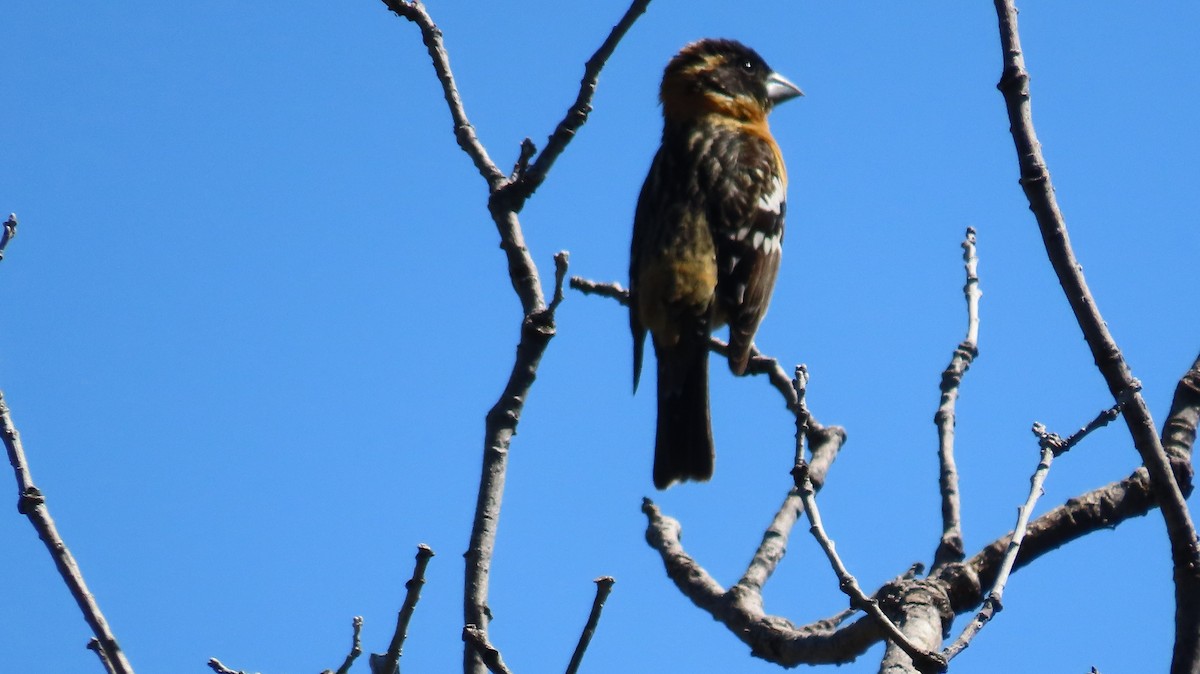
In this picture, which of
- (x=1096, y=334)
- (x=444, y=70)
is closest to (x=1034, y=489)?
(x=1096, y=334)

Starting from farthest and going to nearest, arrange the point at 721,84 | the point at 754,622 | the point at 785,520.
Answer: the point at 721,84 < the point at 785,520 < the point at 754,622

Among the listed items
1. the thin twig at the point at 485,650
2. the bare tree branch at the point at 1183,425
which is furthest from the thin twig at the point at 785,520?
the thin twig at the point at 485,650

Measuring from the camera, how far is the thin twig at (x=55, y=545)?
231cm

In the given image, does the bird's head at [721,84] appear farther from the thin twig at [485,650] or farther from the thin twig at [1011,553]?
the thin twig at [485,650]

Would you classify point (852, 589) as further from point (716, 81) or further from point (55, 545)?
point (716, 81)

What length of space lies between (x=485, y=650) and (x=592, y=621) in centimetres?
21

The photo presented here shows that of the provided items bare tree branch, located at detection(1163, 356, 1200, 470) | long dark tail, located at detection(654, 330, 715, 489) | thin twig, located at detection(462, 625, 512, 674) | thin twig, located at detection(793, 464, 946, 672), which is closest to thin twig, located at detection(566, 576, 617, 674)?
thin twig, located at detection(462, 625, 512, 674)

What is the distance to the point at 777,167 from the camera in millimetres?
6188

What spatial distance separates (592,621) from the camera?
2.16 m

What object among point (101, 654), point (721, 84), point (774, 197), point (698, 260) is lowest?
point (101, 654)

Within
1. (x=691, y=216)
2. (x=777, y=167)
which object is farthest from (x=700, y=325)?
(x=777, y=167)

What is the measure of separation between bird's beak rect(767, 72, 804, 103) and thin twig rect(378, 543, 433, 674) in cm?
507

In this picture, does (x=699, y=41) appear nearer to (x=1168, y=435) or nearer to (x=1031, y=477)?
(x=1168, y=435)

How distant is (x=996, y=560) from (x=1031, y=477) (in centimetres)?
62
